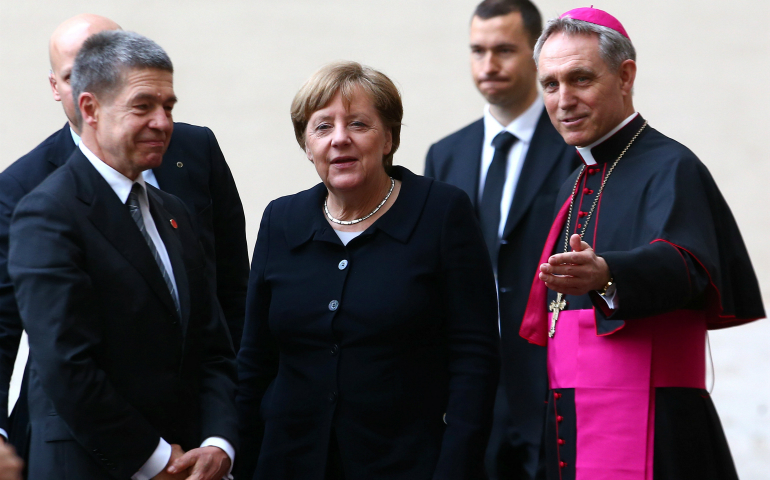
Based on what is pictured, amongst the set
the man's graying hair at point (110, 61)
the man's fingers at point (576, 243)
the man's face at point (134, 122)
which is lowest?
the man's fingers at point (576, 243)

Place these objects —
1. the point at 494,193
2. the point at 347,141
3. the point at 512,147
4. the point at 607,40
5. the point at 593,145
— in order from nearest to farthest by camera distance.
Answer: the point at 347,141, the point at 607,40, the point at 593,145, the point at 494,193, the point at 512,147

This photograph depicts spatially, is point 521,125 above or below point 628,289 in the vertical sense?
above

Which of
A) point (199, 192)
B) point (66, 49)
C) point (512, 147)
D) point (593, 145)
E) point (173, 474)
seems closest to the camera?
point (173, 474)

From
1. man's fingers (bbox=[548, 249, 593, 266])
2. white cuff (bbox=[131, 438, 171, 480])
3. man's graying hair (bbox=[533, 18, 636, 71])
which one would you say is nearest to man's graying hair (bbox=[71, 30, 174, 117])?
white cuff (bbox=[131, 438, 171, 480])

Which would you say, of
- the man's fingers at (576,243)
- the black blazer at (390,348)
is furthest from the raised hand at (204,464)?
the man's fingers at (576,243)

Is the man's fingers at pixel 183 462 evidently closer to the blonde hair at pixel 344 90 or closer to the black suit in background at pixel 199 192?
the black suit in background at pixel 199 192

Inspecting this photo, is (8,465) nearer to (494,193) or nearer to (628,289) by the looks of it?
(628,289)

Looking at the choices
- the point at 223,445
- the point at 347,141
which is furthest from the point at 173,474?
the point at 347,141

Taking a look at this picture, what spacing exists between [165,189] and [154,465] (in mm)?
1086

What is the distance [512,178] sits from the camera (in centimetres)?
390

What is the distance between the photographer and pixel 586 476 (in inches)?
103

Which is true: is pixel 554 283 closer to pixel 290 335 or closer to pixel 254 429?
pixel 290 335

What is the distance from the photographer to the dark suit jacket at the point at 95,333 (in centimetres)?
208

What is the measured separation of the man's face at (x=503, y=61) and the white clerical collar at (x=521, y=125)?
53mm
